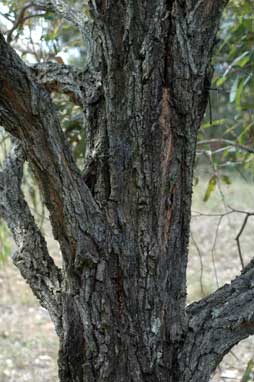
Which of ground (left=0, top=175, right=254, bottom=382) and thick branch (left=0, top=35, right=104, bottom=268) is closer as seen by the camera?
thick branch (left=0, top=35, right=104, bottom=268)

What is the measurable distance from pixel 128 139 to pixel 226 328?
0.33m

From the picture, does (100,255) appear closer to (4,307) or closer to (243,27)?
(243,27)

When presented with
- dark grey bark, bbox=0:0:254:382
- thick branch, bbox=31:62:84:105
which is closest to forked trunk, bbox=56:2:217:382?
dark grey bark, bbox=0:0:254:382

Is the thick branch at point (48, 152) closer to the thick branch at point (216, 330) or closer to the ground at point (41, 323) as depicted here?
the thick branch at point (216, 330)

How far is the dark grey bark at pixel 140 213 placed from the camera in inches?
37.6

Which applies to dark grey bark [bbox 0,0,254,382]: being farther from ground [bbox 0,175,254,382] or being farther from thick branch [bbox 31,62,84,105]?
ground [bbox 0,175,254,382]

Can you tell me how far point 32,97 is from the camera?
85cm

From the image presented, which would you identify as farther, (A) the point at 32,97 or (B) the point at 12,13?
(B) the point at 12,13

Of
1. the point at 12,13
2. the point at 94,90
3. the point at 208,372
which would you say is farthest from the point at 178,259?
the point at 12,13

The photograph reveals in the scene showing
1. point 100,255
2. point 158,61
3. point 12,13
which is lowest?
point 100,255

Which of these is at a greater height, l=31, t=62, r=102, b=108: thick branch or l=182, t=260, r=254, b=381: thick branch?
l=31, t=62, r=102, b=108: thick branch

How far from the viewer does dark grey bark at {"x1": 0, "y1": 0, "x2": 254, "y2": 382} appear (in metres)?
0.95

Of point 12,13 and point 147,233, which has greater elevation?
point 12,13

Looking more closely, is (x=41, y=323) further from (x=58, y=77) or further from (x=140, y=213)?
(x=140, y=213)
